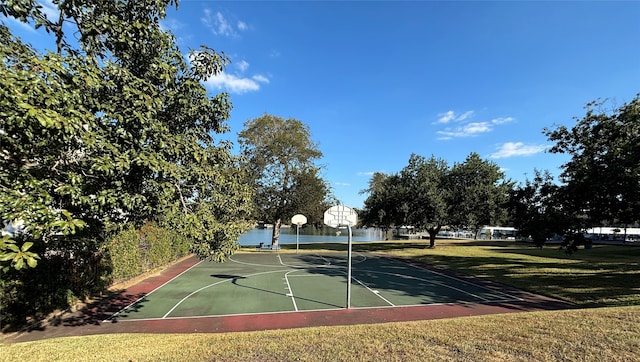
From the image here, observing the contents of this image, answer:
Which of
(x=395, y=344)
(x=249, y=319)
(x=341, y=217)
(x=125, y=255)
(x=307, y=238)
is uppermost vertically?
(x=341, y=217)

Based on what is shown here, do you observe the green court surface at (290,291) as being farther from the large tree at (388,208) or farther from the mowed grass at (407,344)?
the large tree at (388,208)

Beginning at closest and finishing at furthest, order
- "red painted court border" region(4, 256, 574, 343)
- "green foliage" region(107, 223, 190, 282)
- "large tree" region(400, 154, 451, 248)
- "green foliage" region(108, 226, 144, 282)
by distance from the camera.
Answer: "red painted court border" region(4, 256, 574, 343) < "green foliage" region(108, 226, 144, 282) < "green foliage" region(107, 223, 190, 282) < "large tree" region(400, 154, 451, 248)

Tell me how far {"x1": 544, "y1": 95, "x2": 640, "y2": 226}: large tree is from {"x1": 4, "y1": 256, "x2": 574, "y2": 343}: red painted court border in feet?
19.1

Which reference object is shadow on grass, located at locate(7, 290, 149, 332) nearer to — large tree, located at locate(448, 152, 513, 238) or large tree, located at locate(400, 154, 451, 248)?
large tree, located at locate(400, 154, 451, 248)

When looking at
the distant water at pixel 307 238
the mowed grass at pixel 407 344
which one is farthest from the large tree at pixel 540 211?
the distant water at pixel 307 238

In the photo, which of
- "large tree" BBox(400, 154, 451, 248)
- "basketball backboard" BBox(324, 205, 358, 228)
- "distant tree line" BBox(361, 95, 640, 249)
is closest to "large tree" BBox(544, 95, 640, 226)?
"distant tree line" BBox(361, 95, 640, 249)

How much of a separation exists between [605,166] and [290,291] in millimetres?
15432

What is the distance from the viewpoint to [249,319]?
10914mm

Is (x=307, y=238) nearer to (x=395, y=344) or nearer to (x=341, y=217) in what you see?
(x=341, y=217)

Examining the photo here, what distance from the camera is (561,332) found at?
647 cm

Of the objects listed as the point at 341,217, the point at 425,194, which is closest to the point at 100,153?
the point at 341,217

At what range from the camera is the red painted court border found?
970 centimetres

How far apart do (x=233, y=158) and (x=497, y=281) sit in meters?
16.2

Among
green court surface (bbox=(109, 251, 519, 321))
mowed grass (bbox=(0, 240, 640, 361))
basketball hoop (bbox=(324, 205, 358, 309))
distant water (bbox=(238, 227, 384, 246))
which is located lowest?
distant water (bbox=(238, 227, 384, 246))
